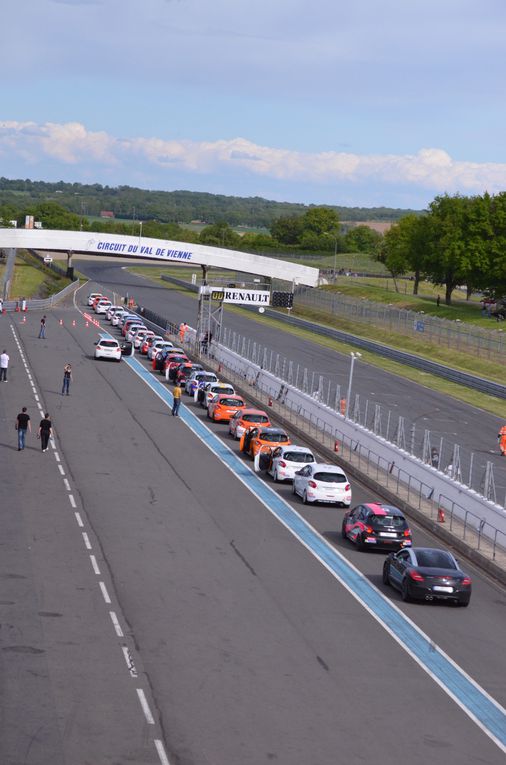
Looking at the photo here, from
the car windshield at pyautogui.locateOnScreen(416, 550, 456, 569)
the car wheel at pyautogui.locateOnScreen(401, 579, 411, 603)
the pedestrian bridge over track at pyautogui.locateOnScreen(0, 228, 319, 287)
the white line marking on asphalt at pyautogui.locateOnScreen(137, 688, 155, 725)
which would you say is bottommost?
the car wheel at pyautogui.locateOnScreen(401, 579, 411, 603)

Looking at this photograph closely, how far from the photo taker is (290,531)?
31375mm

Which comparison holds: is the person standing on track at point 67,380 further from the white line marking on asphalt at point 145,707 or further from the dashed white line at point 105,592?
the white line marking on asphalt at point 145,707

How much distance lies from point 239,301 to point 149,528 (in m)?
48.8

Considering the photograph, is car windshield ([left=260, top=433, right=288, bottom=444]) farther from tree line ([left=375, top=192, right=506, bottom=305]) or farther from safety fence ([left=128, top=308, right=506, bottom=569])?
tree line ([left=375, top=192, right=506, bottom=305])

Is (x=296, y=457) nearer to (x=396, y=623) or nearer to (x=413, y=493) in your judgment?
(x=413, y=493)

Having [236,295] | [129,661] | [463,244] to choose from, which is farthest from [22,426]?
[463,244]

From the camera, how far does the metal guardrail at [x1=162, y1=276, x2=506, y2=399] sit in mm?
72681

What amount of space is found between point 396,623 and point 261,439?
18792 mm

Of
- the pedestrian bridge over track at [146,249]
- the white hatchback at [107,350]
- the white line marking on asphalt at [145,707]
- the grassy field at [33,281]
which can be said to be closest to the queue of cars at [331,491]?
the white hatchback at [107,350]

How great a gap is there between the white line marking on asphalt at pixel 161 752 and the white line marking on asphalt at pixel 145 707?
74 centimetres

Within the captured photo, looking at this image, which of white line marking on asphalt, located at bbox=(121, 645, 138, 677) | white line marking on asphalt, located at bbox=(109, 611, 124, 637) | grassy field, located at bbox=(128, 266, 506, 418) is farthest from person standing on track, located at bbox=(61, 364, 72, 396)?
white line marking on asphalt, located at bbox=(121, 645, 138, 677)

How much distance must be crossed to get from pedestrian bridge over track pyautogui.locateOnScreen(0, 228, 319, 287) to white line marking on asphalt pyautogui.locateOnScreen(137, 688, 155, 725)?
4268 inches

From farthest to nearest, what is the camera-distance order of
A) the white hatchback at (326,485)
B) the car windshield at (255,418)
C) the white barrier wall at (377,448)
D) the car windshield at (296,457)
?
the car windshield at (255,418) → the car windshield at (296,457) → the white hatchback at (326,485) → the white barrier wall at (377,448)

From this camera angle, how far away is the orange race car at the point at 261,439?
4162 cm
